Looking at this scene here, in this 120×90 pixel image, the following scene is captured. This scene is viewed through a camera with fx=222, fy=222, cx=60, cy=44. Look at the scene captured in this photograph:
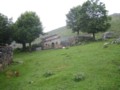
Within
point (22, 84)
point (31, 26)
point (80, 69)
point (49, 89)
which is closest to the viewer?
point (49, 89)

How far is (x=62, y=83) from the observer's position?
1125 inches

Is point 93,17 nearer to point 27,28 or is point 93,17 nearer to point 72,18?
point 72,18

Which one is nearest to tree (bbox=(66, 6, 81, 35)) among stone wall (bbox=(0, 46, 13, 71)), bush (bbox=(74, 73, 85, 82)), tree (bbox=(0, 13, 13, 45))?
tree (bbox=(0, 13, 13, 45))

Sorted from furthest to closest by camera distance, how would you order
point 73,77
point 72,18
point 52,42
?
point 72,18 < point 52,42 < point 73,77

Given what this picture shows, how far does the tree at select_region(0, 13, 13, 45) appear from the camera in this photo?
72750 mm

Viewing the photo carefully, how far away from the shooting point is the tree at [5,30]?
72.8 meters

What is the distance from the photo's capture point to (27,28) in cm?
7612

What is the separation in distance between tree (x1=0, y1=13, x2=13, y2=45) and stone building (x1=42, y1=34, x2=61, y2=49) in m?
14.7

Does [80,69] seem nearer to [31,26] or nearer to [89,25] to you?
[89,25]

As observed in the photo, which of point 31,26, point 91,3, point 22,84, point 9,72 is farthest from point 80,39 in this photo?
point 22,84

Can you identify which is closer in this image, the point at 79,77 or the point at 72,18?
the point at 79,77

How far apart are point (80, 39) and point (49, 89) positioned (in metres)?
52.2

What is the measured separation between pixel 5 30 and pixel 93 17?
29.6 metres

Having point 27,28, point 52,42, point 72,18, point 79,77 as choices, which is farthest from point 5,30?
point 79,77
